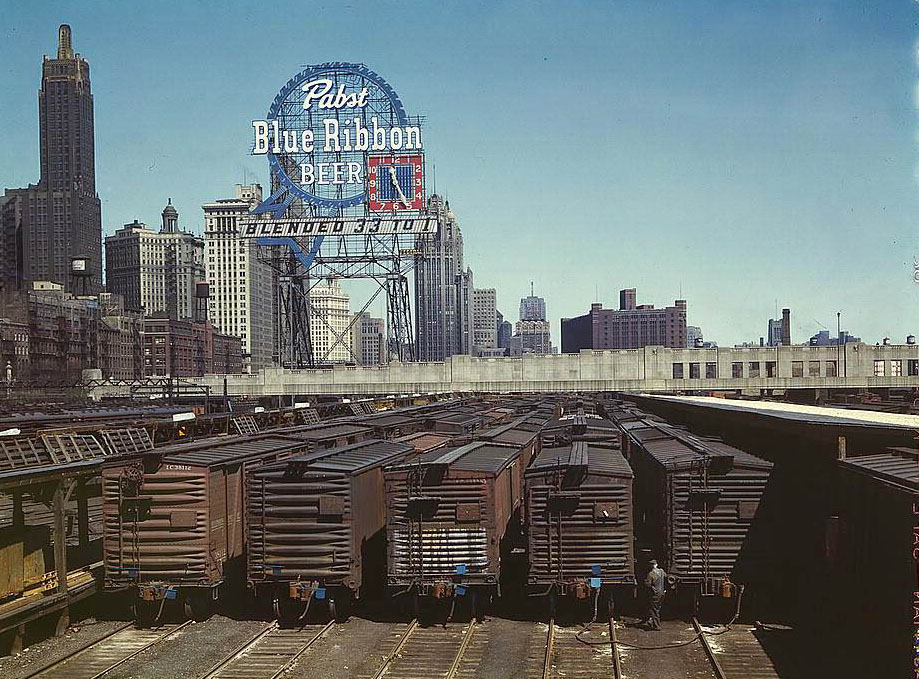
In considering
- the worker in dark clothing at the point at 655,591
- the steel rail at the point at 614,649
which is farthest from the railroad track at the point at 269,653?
the worker in dark clothing at the point at 655,591

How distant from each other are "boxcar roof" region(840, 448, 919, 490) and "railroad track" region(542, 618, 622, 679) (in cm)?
538

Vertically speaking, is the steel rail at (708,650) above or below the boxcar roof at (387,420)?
below

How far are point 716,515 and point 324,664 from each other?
8.20m

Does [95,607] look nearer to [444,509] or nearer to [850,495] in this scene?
[444,509]

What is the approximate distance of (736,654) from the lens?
1614cm

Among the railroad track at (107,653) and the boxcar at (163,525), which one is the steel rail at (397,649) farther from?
the railroad track at (107,653)

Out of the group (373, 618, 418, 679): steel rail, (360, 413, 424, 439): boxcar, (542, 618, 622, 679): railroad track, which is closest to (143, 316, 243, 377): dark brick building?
(360, 413, 424, 439): boxcar

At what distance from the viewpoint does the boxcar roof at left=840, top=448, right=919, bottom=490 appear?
43.1 ft

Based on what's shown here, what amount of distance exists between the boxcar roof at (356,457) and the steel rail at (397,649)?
3.37 m

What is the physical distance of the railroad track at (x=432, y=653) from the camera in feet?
50.9

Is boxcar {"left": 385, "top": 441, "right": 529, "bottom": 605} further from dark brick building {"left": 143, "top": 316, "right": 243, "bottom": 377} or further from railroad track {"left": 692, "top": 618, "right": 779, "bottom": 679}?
dark brick building {"left": 143, "top": 316, "right": 243, "bottom": 377}

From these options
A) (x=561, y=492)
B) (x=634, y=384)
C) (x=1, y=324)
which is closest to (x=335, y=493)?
(x=561, y=492)

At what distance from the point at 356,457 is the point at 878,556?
11.1 m

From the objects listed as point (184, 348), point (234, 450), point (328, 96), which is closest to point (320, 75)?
point (328, 96)
